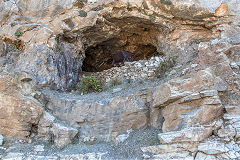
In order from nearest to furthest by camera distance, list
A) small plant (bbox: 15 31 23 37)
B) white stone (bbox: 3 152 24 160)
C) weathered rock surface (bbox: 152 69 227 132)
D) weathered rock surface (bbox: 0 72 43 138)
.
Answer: weathered rock surface (bbox: 152 69 227 132) → white stone (bbox: 3 152 24 160) → weathered rock surface (bbox: 0 72 43 138) → small plant (bbox: 15 31 23 37)

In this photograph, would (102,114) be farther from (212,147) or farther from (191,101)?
(212,147)

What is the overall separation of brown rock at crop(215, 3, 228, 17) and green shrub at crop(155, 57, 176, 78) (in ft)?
7.44

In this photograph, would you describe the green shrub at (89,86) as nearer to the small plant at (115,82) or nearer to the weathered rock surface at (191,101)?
the small plant at (115,82)

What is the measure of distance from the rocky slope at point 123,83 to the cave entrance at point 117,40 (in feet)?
0.24

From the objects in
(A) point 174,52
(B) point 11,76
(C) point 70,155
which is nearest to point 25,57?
(B) point 11,76

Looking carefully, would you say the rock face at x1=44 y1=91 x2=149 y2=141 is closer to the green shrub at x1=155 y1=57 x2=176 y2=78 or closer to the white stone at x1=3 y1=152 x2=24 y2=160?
the white stone at x1=3 y1=152 x2=24 y2=160

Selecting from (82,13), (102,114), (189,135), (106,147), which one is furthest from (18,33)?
(189,135)

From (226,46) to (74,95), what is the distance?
17.9ft

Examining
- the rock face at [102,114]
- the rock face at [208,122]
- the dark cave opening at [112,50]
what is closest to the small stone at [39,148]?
the rock face at [102,114]

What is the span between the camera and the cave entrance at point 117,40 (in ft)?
30.0

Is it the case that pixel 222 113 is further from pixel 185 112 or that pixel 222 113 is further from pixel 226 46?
pixel 226 46

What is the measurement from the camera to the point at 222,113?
5480 mm

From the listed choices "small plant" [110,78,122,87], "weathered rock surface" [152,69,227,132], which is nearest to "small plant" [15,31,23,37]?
"small plant" [110,78,122,87]

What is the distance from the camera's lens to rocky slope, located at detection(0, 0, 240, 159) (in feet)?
17.7
